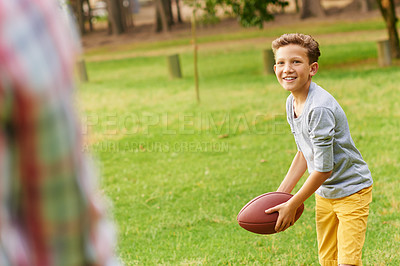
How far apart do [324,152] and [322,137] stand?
80 millimetres

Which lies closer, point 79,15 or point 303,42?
point 303,42

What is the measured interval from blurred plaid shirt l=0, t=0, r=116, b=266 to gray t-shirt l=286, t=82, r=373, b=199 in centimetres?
234

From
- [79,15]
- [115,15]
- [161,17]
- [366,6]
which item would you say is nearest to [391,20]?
[366,6]

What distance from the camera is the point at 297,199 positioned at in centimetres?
312

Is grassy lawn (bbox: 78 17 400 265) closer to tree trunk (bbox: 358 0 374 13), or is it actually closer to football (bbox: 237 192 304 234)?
football (bbox: 237 192 304 234)

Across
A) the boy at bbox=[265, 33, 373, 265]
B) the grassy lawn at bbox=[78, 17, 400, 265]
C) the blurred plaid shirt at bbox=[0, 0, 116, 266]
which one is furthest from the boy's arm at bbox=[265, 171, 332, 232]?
the blurred plaid shirt at bbox=[0, 0, 116, 266]

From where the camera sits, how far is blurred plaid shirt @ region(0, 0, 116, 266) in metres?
0.76

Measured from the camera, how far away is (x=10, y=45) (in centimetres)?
75

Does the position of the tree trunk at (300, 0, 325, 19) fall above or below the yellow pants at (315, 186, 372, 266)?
below

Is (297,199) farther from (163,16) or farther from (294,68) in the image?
(163,16)

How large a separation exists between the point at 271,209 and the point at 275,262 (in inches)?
46.2

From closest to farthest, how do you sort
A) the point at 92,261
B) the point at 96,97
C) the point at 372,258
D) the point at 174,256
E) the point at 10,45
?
the point at 10,45
the point at 92,261
the point at 372,258
the point at 174,256
the point at 96,97

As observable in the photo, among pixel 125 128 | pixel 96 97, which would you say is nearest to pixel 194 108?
pixel 125 128

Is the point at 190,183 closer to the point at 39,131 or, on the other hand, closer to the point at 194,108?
the point at 194,108
